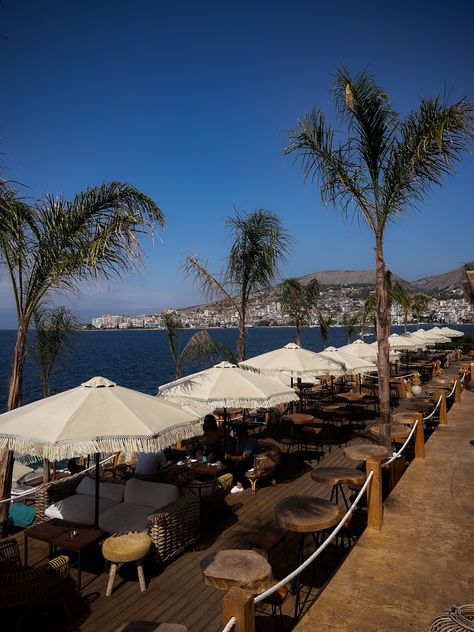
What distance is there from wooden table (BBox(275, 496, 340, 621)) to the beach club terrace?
0.02 m

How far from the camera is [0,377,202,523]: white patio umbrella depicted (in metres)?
5.00

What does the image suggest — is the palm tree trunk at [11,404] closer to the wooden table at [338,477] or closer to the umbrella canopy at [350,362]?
the wooden table at [338,477]

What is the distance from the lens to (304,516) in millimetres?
4488

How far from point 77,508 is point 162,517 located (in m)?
1.56

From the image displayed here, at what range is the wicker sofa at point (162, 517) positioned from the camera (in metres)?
5.29

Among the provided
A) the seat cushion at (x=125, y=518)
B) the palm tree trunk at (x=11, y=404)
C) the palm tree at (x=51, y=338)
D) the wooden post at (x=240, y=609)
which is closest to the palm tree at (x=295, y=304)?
the palm tree at (x=51, y=338)

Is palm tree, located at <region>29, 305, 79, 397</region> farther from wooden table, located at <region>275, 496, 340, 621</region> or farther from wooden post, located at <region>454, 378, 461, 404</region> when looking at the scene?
wooden post, located at <region>454, 378, 461, 404</region>

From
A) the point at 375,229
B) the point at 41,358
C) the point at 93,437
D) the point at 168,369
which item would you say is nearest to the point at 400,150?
the point at 375,229

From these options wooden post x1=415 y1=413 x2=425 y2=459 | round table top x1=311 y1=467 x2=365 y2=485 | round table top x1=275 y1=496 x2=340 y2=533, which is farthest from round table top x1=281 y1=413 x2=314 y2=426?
round table top x1=275 y1=496 x2=340 y2=533

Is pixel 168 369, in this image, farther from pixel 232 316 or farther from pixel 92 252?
pixel 92 252

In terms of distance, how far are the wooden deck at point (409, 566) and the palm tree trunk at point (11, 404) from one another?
5235mm

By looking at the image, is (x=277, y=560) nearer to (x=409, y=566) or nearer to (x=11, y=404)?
(x=409, y=566)

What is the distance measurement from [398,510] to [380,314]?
10.5 feet

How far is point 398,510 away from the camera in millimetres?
6262
